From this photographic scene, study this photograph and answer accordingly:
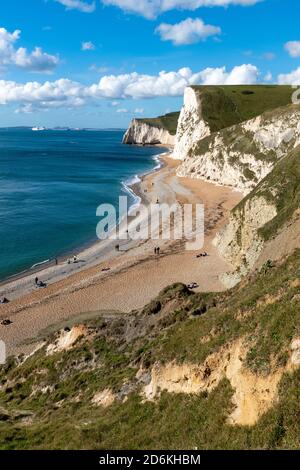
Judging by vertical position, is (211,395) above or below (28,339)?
above

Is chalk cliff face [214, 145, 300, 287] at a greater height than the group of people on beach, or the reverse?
chalk cliff face [214, 145, 300, 287]

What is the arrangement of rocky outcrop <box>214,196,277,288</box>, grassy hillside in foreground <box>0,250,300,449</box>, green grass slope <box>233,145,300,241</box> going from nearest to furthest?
grassy hillside in foreground <box>0,250,300,449</box>
green grass slope <box>233,145,300,241</box>
rocky outcrop <box>214,196,277,288</box>

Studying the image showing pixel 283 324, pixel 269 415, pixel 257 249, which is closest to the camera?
pixel 269 415

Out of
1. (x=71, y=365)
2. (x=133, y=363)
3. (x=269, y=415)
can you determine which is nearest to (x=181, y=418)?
(x=269, y=415)

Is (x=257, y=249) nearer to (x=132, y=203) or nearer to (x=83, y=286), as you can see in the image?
(x=83, y=286)

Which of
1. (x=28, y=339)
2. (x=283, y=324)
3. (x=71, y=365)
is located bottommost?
(x=28, y=339)

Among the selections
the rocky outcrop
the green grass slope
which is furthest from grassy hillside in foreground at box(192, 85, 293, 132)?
the rocky outcrop

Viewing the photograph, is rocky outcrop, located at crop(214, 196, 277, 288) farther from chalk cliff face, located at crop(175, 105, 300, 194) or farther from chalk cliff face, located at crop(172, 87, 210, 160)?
chalk cliff face, located at crop(172, 87, 210, 160)
